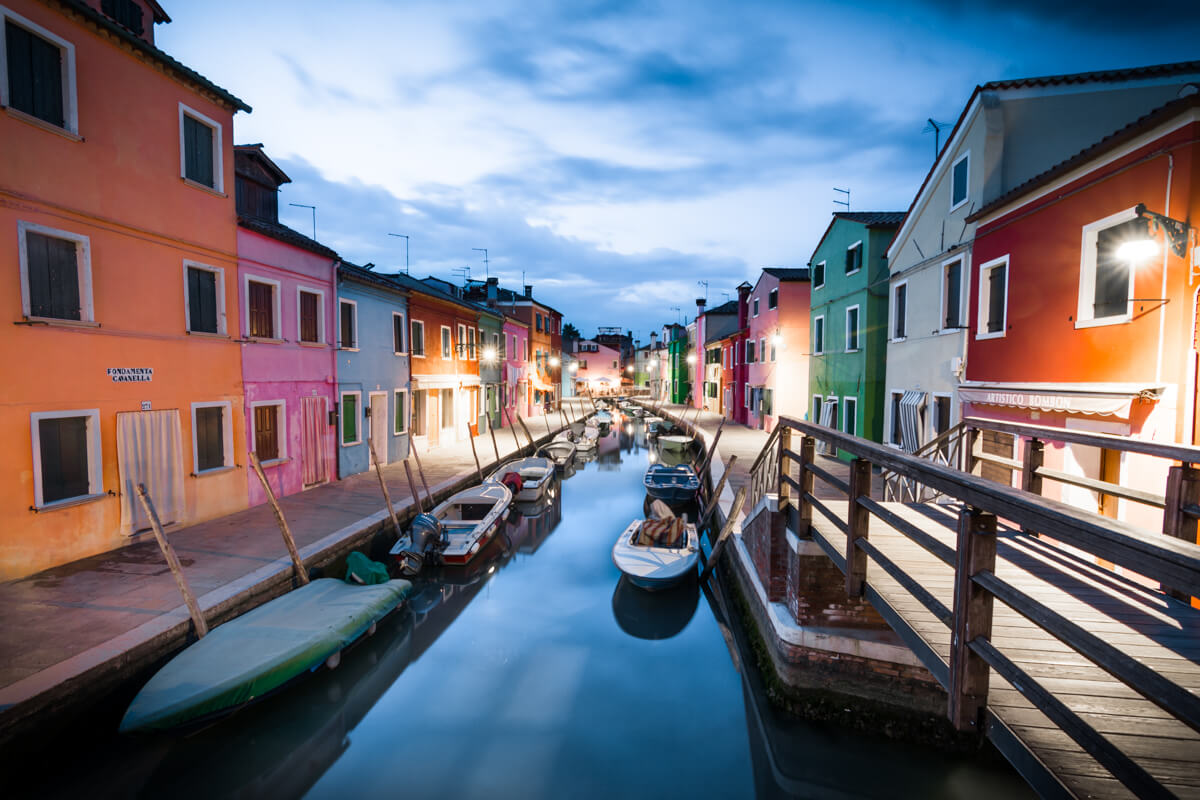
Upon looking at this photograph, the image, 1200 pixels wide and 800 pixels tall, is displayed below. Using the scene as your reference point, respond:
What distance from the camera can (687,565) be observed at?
10984 mm

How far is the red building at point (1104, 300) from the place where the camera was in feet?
21.4

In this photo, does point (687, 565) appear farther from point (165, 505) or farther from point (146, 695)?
point (165, 505)

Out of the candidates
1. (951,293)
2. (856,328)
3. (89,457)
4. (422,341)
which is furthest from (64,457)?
(856,328)

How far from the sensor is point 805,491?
588 centimetres

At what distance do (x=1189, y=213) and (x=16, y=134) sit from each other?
623 inches

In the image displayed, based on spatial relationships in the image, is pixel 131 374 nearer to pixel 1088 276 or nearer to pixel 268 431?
pixel 268 431

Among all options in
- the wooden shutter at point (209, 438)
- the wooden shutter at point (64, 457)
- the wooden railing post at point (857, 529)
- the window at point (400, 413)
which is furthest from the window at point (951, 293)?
the window at point (400, 413)

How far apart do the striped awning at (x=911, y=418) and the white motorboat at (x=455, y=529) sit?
10297mm

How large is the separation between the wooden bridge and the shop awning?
107 inches

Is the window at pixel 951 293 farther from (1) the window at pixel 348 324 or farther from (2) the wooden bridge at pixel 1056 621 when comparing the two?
(1) the window at pixel 348 324

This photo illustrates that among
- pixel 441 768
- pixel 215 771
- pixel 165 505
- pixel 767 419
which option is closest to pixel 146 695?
pixel 215 771

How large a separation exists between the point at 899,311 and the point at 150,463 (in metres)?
17.2

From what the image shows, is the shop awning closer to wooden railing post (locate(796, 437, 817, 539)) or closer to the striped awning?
the striped awning

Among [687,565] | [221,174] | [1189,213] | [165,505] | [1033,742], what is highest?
[221,174]
